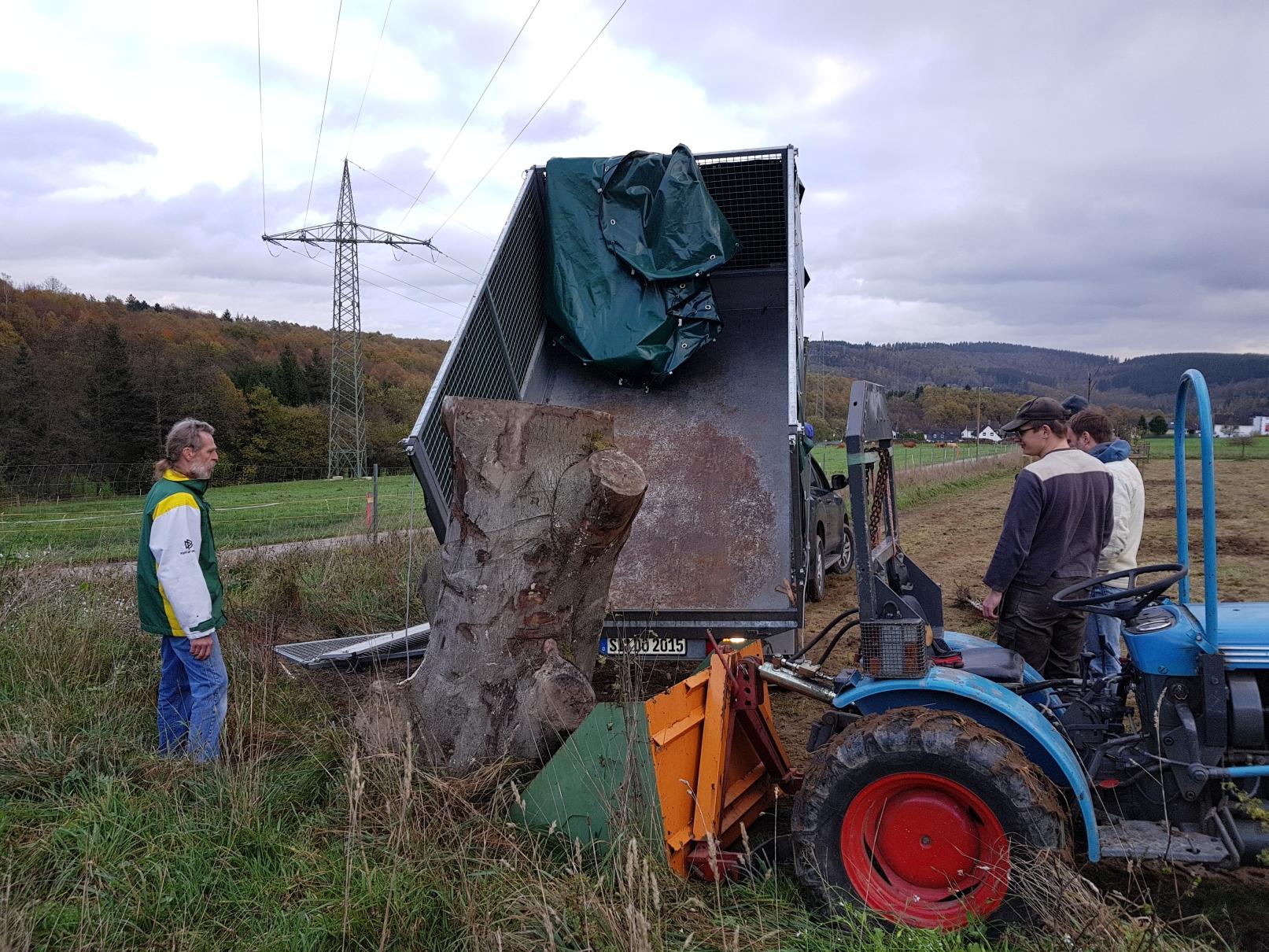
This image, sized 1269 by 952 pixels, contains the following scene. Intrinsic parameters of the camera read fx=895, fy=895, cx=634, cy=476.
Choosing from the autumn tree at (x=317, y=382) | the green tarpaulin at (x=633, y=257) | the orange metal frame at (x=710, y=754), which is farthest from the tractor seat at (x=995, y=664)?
the autumn tree at (x=317, y=382)

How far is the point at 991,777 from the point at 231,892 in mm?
2428

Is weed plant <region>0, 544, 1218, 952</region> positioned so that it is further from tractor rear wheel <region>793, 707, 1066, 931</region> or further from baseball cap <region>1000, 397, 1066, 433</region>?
baseball cap <region>1000, 397, 1066, 433</region>

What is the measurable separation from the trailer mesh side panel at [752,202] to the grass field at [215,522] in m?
3.01

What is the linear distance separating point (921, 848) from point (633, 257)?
4.41m

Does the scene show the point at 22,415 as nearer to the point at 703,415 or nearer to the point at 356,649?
the point at 356,649

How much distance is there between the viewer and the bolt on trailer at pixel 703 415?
16.1ft

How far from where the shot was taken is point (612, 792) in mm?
2936

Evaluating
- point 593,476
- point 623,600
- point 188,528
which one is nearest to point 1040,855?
point 593,476

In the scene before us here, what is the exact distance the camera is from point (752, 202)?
6559 mm

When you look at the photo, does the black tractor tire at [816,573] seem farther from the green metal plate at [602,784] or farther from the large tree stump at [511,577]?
the green metal plate at [602,784]

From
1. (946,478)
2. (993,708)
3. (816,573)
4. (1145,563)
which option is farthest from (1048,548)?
(946,478)

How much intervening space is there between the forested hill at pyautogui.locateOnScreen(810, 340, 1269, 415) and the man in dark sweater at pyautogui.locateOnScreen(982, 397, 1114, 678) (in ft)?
297

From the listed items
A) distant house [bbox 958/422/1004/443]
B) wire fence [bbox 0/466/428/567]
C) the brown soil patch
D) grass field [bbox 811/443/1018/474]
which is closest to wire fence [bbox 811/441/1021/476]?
grass field [bbox 811/443/1018/474]

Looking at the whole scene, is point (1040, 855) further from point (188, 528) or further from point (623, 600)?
point (188, 528)
